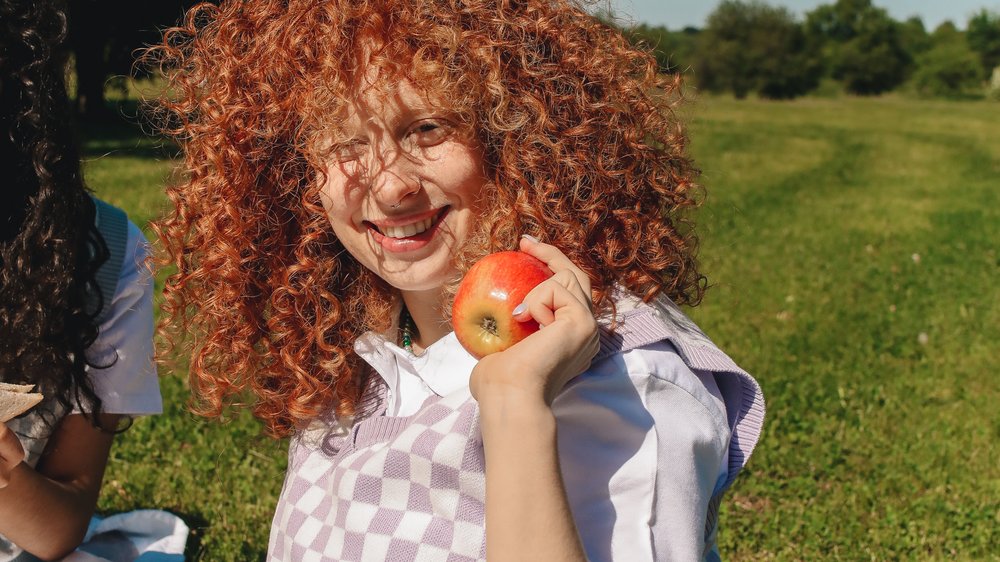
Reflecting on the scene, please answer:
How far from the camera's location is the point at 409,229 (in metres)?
1.84

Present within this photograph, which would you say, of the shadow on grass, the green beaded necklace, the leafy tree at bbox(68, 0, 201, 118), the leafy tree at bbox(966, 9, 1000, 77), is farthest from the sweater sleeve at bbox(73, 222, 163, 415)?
the leafy tree at bbox(966, 9, 1000, 77)

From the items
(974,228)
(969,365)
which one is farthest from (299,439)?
(974,228)

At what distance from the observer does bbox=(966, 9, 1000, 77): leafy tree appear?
78500mm

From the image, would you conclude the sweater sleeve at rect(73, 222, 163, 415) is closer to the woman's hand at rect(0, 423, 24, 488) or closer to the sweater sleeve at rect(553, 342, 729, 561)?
the woman's hand at rect(0, 423, 24, 488)

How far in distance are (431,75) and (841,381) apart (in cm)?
387

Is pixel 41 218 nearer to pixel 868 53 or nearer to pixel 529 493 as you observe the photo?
pixel 529 493

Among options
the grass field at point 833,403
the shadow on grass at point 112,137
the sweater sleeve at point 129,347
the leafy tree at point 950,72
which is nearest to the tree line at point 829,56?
the leafy tree at point 950,72

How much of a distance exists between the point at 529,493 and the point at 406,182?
0.65 meters

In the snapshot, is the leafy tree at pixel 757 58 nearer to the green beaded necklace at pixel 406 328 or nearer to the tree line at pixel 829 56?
the tree line at pixel 829 56

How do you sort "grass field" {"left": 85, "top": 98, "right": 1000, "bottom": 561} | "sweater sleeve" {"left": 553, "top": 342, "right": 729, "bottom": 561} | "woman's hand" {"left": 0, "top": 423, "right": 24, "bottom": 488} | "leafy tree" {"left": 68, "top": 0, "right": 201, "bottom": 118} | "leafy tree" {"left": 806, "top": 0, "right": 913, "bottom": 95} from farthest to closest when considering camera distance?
"leafy tree" {"left": 806, "top": 0, "right": 913, "bottom": 95}, "leafy tree" {"left": 68, "top": 0, "right": 201, "bottom": 118}, "grass field" {"left": 85, "top": 98, "right": 1000, "bottom": 561}, "woman's hand" {"left": 0, "top": 423, "right": 24, "bottom": 488}, "sweater sleeve" {"left": 553, "top": 342, "right": 729, "bottom": 561}

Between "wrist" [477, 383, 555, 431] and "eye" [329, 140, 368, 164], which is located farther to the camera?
"eye" [329, 140, 368, 164]

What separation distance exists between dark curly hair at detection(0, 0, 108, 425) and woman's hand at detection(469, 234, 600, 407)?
3.90ft

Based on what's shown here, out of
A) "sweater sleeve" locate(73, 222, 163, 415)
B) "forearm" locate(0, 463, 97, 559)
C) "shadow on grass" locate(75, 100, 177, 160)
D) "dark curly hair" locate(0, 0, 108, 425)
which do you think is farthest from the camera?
"shadow on grass" locate(75, 100, 177, 160)

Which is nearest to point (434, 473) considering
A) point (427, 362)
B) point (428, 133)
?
point (427, 362)
